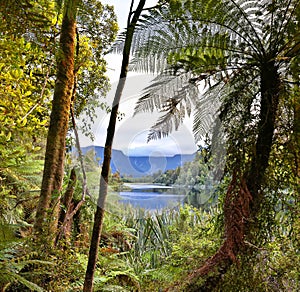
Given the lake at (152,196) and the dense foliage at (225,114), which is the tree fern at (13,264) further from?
the lake at (152,196)

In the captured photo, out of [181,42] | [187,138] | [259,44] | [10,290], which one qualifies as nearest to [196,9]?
[181,42]

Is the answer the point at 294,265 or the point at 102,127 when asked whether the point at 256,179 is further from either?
the point at 102,127

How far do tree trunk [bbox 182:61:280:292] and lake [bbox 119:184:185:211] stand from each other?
219 mm

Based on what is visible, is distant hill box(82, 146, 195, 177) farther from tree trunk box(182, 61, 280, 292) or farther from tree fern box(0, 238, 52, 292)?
tree fern box(0, 238, 52, 292)

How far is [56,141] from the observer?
4.51 ft

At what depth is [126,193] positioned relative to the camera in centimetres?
129

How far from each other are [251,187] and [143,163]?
368mm

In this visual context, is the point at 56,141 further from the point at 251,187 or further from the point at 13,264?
the point at 251,187

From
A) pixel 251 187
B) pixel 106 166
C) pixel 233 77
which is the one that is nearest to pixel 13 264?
pixel 106 166

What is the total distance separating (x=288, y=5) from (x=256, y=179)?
1.51ft

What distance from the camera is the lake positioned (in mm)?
1192

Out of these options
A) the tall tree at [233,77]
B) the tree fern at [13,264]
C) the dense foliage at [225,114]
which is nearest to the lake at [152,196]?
the dense foliage at [225,114]

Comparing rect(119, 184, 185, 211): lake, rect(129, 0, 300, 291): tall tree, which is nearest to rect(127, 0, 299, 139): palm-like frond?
rect(129, 0, 300, 291): tall tree

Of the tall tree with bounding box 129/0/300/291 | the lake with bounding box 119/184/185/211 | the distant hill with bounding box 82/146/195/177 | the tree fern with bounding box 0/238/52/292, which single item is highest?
the tall tree with bounding box 129/0/300/291
